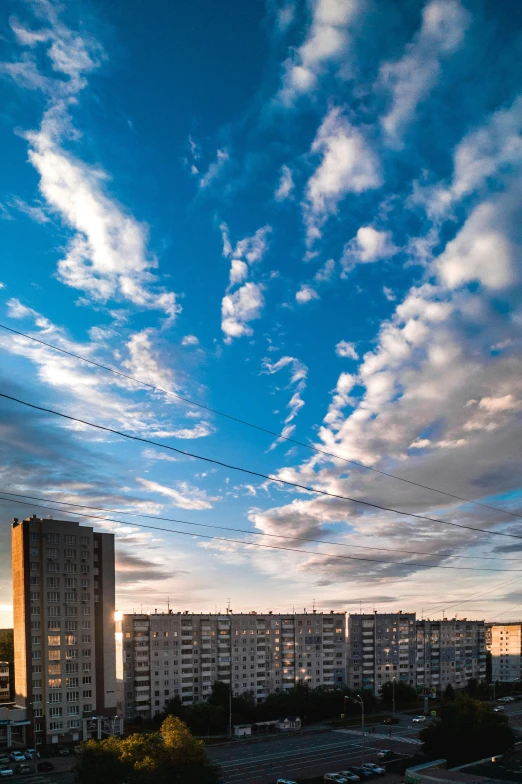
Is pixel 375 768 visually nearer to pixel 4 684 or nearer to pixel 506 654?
pixel 4 684

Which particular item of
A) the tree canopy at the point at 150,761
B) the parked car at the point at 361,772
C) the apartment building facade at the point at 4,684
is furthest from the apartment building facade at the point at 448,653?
the tree canopy at the point at 150,761

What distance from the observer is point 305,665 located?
360 ft

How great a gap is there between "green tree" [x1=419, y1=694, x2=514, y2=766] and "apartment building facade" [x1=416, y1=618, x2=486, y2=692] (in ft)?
248

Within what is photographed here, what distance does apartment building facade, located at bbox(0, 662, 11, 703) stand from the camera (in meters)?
94.6

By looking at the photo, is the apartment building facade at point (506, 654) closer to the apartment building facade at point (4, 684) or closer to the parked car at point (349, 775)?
the parked car at point (349, 775)

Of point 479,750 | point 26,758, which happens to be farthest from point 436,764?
point 26,758

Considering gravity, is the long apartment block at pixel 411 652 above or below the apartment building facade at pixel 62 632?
below

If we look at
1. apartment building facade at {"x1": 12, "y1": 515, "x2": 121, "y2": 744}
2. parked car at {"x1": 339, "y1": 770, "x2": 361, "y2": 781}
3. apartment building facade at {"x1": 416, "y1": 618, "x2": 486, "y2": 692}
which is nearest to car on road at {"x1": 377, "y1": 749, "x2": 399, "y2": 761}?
parked car at {"x1": 339, "y1": 770, "x2": 361, "y2": 781}

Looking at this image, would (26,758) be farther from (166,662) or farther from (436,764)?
(436,764)

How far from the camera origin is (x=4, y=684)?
319 ft

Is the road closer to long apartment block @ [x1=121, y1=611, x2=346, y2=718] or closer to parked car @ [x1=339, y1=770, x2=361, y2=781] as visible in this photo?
parked car @ [x1=339, y1=770, x2=361, y2=781]

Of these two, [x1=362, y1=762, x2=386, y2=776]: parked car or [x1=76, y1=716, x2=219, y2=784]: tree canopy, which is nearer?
[x1=76, y1=716, x2=219, y2=784]: tree canopy

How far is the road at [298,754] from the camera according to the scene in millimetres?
55594

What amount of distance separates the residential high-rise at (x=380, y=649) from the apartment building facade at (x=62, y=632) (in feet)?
188
